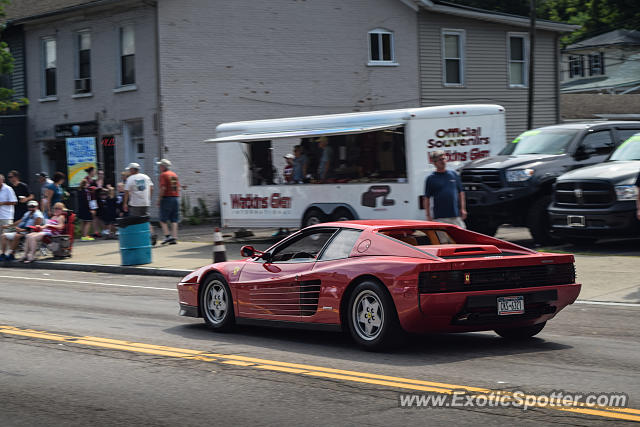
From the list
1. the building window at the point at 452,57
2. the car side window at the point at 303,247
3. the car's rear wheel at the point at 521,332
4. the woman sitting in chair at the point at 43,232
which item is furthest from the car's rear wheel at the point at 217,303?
the building window at the point at 452,57

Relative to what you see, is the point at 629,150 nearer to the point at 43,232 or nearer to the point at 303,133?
the point at 303,133

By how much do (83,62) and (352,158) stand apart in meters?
15.0

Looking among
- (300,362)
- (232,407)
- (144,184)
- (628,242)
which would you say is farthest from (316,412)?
(144,184)

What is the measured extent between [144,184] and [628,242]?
1083 cm

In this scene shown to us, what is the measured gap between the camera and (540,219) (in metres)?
17.3

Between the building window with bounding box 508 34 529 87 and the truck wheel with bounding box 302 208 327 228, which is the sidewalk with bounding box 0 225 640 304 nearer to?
the truck wheel with bounding box 302 208 327 228

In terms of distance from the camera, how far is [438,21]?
32406 mm

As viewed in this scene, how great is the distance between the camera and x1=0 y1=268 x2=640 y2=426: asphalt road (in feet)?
20.1

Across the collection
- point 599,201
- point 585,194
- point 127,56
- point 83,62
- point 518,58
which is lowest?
point 599,201

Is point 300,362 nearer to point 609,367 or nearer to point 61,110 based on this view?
point 609,367

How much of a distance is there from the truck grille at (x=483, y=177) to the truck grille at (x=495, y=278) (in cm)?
889

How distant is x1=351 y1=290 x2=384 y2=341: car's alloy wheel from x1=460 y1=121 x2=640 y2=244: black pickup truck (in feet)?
31.7

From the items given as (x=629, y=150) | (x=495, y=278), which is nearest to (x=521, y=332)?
(x=495, y=278)

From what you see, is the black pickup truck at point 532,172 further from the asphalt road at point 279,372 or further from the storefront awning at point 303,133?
the asphalt road at point 279,372
